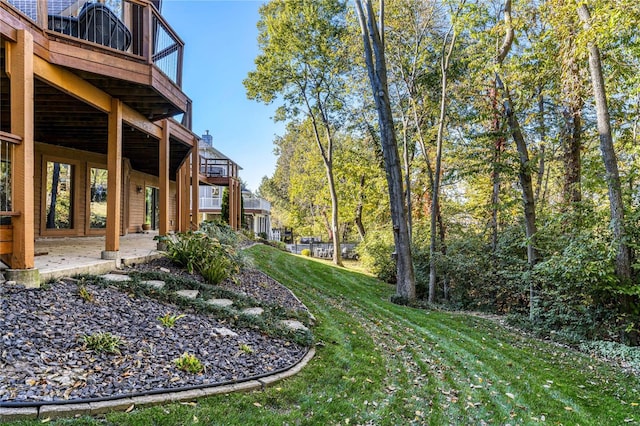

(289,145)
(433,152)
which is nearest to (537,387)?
(433,152)

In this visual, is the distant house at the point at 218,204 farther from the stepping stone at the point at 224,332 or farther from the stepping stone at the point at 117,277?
the stepping stone at the point at 224,332

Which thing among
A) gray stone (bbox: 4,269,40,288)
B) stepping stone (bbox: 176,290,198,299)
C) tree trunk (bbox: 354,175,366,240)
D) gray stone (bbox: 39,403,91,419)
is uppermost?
tree trunk (bbox: 354,175,366,240)

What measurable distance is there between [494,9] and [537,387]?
9304 millimetres

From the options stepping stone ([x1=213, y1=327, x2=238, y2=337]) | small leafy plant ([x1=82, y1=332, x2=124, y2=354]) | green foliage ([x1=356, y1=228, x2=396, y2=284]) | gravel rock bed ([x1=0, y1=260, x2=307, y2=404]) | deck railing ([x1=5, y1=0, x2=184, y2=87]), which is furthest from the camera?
green foliage ([x1=356, y1=228, x2=396, y2=284])

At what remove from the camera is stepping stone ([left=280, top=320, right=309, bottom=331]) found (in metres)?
4.33

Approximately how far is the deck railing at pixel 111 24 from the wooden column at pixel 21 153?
2.80ft

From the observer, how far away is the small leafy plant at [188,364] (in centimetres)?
284

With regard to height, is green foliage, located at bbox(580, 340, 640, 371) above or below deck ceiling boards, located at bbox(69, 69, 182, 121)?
below

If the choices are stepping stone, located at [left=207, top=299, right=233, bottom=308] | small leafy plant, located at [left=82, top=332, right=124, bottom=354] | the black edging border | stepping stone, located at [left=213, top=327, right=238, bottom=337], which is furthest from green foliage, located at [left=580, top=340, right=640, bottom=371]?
small leafy plant, located at [left=82, top=332, right=124, bottom=354]

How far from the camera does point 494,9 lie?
9.12m

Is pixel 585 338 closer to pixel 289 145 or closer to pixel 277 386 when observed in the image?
pixel 277 386

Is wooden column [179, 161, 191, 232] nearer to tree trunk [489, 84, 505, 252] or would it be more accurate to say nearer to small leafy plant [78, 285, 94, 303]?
small leafy plant [78, 285, 94, 303]

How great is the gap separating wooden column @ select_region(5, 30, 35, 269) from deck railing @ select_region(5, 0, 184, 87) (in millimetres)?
854

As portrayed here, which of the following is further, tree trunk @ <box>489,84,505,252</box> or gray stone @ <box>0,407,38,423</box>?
tree trunk @ <box>489,84,505,252</box>
